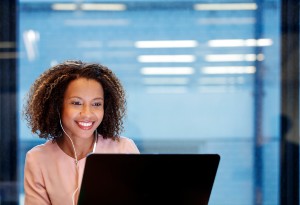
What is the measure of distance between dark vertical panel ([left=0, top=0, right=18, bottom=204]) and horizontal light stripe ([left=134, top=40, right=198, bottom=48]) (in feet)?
2.37

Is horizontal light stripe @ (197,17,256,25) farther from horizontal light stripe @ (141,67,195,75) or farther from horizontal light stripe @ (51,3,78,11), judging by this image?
horizontal light stripe @ (51,3,78,11)

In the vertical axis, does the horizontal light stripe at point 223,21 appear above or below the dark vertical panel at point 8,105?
above

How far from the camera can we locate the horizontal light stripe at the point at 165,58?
2833 millimetres

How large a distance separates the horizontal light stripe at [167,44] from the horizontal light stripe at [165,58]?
0.06m

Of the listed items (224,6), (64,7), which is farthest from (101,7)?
(224,6)

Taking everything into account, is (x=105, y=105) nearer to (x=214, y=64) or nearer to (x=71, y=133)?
(x=71, y=133)

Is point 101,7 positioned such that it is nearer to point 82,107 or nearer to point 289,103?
point 289,103

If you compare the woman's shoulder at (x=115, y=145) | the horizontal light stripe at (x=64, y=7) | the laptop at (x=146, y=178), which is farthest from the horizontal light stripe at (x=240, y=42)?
the laptop at (x=146, y=178)

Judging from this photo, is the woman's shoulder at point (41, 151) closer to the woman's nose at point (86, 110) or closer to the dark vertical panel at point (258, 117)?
the woman's nose at point (86, 110)

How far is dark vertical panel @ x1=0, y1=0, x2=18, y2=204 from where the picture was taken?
110 inches

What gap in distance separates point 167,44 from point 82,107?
136 centimetres

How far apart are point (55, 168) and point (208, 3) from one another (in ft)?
5.25

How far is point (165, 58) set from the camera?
112 inches

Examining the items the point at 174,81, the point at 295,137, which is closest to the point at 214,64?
the point at 174,81
